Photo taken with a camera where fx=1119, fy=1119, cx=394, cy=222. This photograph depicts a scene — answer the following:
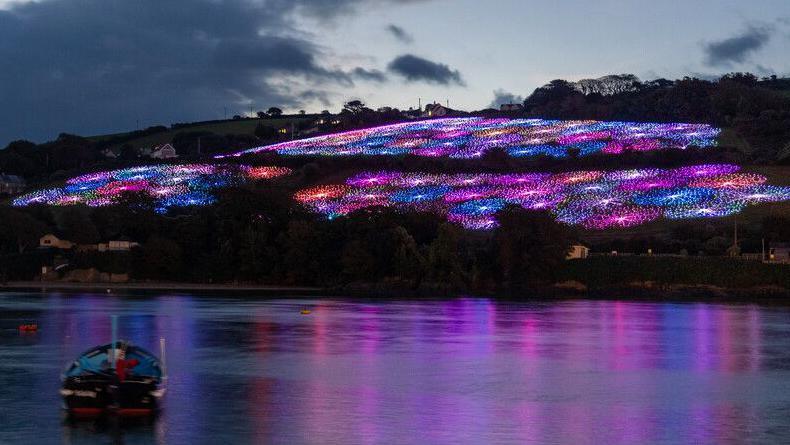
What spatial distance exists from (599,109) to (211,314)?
130887 mm

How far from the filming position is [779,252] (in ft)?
338

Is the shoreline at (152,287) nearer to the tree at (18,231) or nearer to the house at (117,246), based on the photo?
the house at (117,246)

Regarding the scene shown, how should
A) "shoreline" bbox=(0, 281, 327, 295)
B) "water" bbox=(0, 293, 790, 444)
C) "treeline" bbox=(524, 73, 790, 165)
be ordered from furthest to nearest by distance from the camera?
"treeline" bbox=(524, 73, 790, 165) < "shoreline" bbox=(0, 281, 327, 295) < "water" bbox=(0, 293, 790, 444)

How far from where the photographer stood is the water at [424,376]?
29.8 m

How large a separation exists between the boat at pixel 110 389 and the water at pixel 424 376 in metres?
0.88

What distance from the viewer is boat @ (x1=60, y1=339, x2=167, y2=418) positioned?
31453 mm

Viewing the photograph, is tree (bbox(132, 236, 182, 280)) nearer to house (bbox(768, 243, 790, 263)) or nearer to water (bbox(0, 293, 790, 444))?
water (bbox(0, 293, 790, 444))

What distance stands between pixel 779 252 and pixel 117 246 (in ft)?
226

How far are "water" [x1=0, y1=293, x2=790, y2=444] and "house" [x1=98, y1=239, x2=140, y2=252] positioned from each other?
45978 mm

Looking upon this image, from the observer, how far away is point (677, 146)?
5935 inches

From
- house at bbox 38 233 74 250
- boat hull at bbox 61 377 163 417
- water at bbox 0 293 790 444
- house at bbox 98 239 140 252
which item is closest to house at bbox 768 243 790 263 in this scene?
water at bbox 0 293 790 444

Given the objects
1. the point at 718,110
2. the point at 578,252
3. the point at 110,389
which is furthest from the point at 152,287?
the point at 718,110

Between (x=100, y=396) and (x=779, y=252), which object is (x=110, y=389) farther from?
(x=779, y=252)

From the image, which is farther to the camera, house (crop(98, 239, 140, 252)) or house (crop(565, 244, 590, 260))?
house (crop(98, 239, 140, 252))
